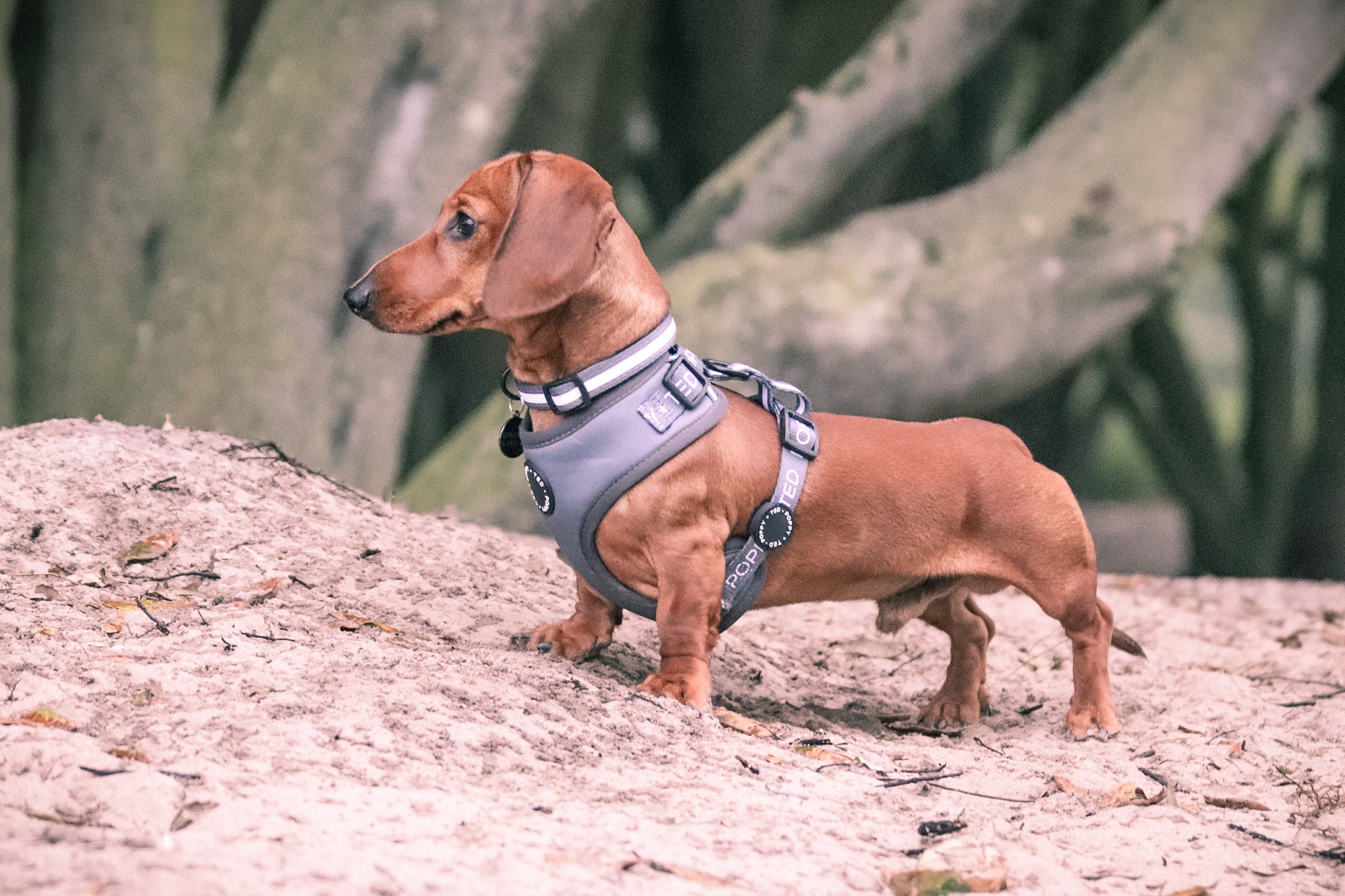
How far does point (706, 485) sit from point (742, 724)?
0.61 metres

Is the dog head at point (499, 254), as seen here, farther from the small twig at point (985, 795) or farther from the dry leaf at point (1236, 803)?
the dry leaf at point (1236, 803)

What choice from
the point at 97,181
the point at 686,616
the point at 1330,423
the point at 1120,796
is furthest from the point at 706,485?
the point at 1330,423

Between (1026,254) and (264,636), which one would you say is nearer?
(264,636)

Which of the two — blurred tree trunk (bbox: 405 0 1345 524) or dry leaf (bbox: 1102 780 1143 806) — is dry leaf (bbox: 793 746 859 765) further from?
blurred tree trunk (bbox: 405 0 1345 524)

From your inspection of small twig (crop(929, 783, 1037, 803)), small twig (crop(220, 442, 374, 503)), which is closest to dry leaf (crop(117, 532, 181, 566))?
small twig (crop(220, 442, 374, 503))

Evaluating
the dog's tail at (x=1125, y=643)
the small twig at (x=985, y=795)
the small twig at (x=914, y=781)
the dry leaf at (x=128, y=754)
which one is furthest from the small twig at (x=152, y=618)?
the dog's tail at (x=1125, y=643)

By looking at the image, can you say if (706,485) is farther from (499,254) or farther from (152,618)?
(152,618)

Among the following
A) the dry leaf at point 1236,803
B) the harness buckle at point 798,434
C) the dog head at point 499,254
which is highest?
the dog head at point 499,254

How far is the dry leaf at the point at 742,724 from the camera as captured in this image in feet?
10.3

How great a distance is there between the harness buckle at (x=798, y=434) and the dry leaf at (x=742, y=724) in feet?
2.32

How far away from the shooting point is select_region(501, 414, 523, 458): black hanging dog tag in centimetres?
338

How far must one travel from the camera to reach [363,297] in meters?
3.09

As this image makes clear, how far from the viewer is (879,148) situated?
21.0ft

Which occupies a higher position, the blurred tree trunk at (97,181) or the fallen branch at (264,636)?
the blurred tree trunk at (97,181)
